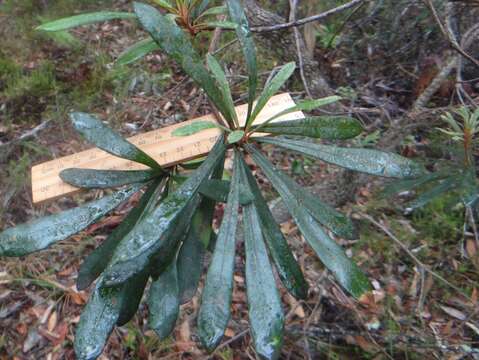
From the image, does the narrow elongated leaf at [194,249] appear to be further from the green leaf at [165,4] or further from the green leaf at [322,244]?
the green leaf at [165,4]

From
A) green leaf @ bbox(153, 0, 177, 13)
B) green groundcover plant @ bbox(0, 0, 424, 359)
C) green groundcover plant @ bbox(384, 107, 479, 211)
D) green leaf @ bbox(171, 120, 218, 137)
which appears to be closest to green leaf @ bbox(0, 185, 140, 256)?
green groundcover plant @ bbox(0, 0, 424, 359)

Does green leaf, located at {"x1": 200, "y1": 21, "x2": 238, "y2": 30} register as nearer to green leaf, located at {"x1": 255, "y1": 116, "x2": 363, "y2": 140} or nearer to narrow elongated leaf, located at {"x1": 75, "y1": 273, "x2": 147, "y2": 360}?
green leaf, located at {"x1": 255, "y1": 116, "x2": 363, "y2": 140}

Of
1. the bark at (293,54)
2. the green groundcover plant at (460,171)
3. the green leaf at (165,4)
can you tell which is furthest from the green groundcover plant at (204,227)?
the bark at (293,54)

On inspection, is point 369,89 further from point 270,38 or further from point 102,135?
point 102,135

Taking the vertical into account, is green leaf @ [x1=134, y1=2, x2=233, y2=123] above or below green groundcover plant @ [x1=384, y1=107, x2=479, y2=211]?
above

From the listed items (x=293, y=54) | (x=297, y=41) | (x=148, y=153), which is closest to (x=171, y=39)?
(x=148, y=153)

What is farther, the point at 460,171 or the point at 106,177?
the point at 460,171

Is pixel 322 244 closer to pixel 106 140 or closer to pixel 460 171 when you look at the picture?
pixel 106 140
